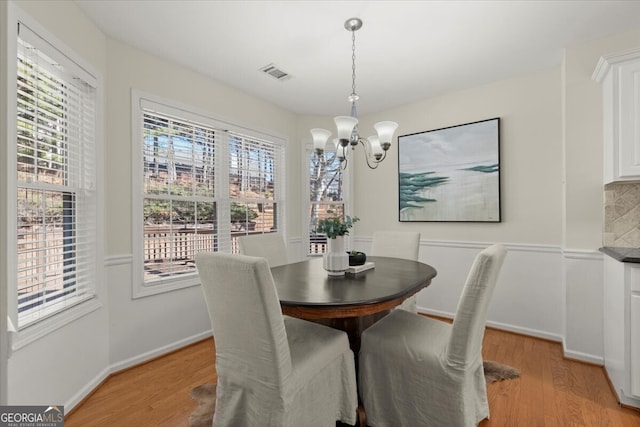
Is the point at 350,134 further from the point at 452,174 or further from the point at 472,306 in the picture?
the point at 452,174

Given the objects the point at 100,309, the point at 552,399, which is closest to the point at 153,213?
the point at 100,309

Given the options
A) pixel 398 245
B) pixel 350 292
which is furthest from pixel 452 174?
pixel 350 292

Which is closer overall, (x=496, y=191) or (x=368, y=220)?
(x=496, y=191)

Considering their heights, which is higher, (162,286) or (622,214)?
(622,214)

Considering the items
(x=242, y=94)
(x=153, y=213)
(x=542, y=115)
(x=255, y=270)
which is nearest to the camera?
(x=255, y=270)

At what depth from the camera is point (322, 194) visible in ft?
14.1

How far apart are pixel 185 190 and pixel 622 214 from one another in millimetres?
3692

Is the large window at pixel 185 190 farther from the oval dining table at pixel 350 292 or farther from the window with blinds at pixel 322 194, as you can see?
the oval dining table at pixel 350 292

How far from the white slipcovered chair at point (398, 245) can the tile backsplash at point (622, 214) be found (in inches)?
56.3

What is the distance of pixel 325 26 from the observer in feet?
7.36

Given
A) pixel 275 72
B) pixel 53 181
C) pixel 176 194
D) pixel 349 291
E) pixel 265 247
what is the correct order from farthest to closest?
1. pixel 275 72
2. pixel 176 194
3. pixel 265 247
4. pixel 53 181
5. pixel 349 291

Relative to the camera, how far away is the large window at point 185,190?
104 inches

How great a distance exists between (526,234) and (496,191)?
51 centimetres

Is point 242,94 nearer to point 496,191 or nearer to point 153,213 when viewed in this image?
point 153,213
